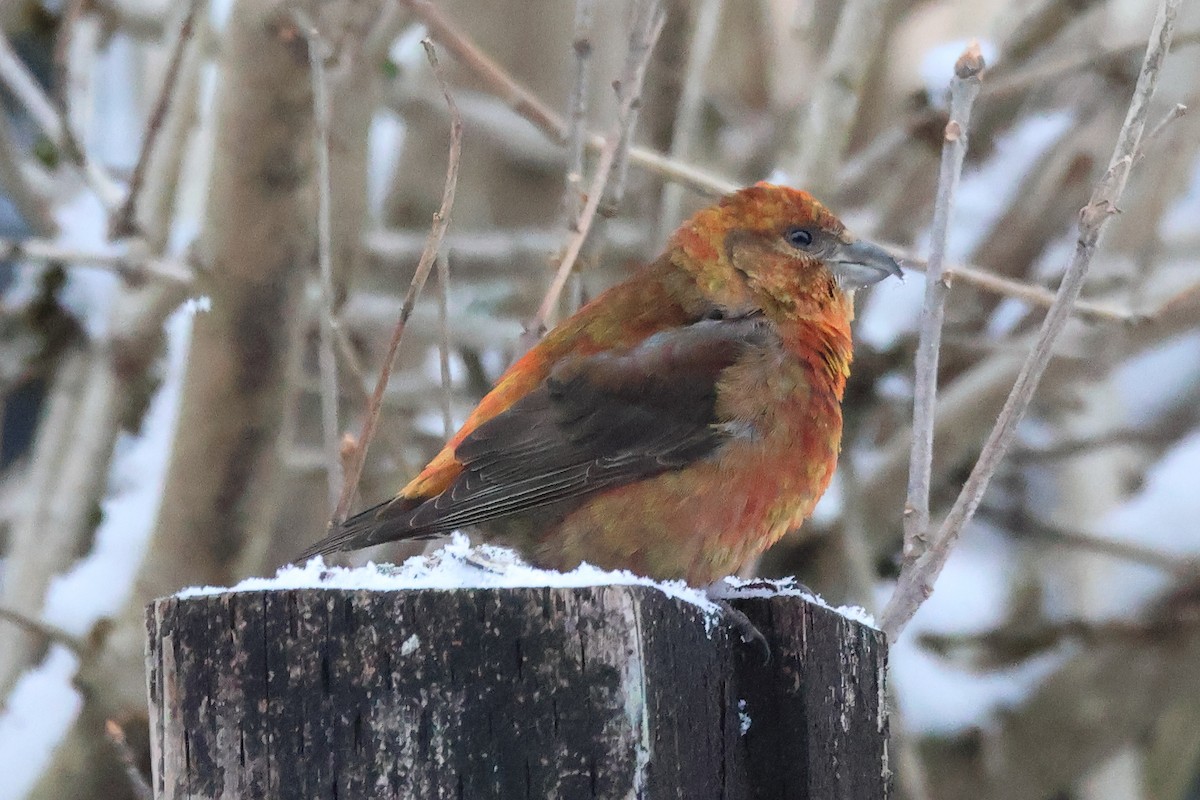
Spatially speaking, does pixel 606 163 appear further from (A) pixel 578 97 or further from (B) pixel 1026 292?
(B) pixel 1026 292

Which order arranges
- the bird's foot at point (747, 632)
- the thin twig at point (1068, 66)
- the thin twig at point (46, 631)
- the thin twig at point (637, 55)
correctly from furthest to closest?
the thin twig at point (1068, 66) → the thin twig at point (46, 631) → the thin twig at point (637, 55) → the bird's foot at point (747, 632)

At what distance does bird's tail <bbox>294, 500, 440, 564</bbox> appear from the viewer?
8.46 ft

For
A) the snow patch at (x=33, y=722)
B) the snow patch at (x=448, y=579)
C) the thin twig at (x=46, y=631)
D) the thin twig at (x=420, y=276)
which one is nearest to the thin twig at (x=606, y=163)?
the thin twig at (x=420, y=276)

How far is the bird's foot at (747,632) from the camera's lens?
190cm

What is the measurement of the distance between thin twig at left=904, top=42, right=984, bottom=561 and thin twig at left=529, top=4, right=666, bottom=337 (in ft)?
2.13

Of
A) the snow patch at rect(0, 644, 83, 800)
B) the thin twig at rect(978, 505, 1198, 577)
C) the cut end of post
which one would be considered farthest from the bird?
the thin twig at rect(978, 505, 1198, 577)

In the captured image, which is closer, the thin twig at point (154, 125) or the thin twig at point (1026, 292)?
the thin twig at point (154, 125)

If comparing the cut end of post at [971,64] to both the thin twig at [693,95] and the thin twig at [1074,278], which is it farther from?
the thin twig at [693,95]

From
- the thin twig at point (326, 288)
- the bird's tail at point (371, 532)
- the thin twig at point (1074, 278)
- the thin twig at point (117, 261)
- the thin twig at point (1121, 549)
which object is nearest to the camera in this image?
the thin twig at point (1074, 278)

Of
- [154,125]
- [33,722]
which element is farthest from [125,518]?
[154,125]

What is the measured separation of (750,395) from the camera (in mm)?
2885

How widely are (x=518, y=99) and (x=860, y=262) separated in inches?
34.0

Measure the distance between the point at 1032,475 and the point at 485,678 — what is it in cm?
554

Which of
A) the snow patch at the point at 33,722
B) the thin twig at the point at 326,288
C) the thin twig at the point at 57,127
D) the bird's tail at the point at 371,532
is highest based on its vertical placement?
the thin twig at the point at 57,127
